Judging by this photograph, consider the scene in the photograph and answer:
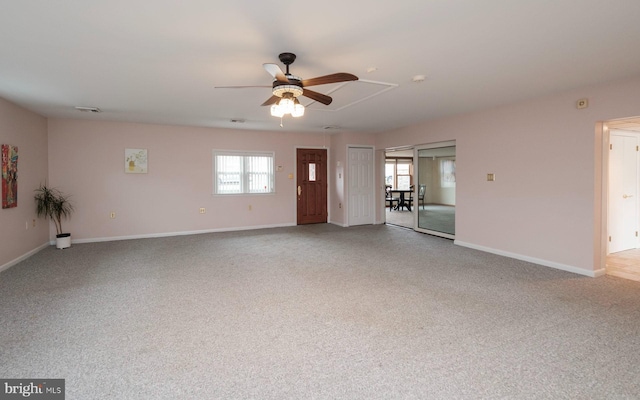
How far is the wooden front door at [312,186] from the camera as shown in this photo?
8.39 metres

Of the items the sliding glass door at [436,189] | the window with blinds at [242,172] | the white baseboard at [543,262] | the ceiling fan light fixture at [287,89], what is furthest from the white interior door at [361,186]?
the ceiling fan light fixture at [287,89]

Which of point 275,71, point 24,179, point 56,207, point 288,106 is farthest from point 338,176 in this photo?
point 24,179

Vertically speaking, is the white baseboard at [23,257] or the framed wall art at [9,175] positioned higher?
the framed wall art at [9,175]

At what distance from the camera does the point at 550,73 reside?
11.7ft

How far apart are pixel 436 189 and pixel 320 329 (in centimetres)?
503

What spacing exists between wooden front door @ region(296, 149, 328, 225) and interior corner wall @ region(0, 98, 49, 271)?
5161 millimetres

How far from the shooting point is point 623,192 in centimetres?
525

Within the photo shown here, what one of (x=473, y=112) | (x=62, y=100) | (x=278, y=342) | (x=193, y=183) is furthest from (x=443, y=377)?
(x=193, y=183)

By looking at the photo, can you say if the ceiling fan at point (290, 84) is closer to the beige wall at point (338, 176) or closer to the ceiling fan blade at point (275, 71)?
the ceiling fan blade at point (275, 71)

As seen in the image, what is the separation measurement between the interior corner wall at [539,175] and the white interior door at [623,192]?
52.9 inches

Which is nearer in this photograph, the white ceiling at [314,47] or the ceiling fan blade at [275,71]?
the white ceiling at [314,47]

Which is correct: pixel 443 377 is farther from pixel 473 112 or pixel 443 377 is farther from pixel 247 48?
pixel 473 112

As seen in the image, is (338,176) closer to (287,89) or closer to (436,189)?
(436,189)

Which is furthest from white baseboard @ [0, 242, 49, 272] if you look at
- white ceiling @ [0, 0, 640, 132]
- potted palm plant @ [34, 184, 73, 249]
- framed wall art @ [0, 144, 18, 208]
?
white ceiling @ [0, 0, 640, 132]
